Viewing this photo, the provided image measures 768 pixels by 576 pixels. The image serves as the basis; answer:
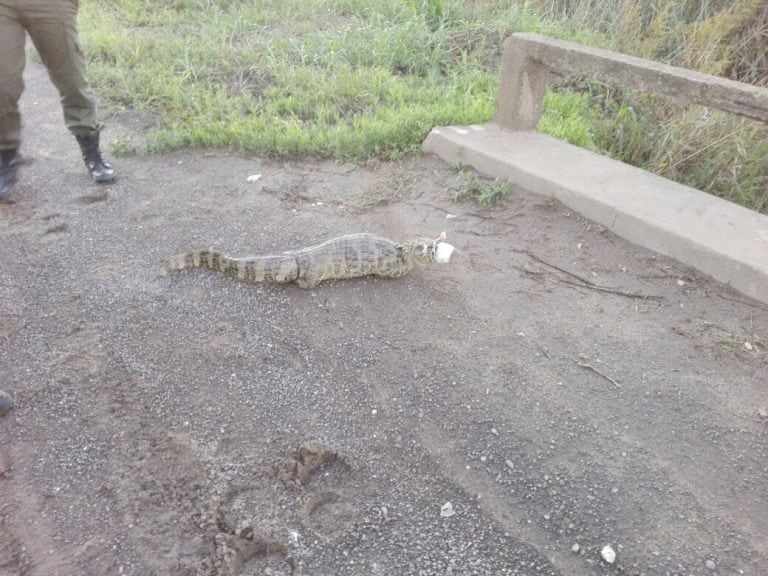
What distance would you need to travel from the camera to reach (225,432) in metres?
2.79

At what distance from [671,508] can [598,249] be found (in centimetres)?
192

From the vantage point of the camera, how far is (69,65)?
14.6 ft

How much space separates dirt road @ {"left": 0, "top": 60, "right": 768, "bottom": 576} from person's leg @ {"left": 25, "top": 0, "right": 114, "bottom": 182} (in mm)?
648

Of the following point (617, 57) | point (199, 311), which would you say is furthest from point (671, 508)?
point (617, 57)

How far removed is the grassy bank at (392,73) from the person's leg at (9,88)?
109 cm

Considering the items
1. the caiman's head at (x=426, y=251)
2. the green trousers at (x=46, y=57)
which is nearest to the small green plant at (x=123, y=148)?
the green trousers at (x=46, y=57)

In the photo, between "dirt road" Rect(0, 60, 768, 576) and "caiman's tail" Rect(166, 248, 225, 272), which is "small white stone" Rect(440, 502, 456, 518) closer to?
"dirt road" Rect(0, 60, 768, 576)

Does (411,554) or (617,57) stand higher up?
(617,57)

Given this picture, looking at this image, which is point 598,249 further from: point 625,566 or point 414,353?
point 625,566

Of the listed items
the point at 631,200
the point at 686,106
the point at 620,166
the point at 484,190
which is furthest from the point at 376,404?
the point at 686,106

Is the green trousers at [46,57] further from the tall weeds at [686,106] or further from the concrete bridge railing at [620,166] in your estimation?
the tall weeds at [686,106]

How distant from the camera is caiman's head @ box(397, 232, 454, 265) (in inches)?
146

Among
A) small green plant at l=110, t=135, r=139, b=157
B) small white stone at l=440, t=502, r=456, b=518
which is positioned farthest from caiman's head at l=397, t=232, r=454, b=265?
small green plant at l=110, t=135, r=139, b=157

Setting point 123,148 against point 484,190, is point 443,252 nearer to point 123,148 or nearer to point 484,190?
point 484,190
